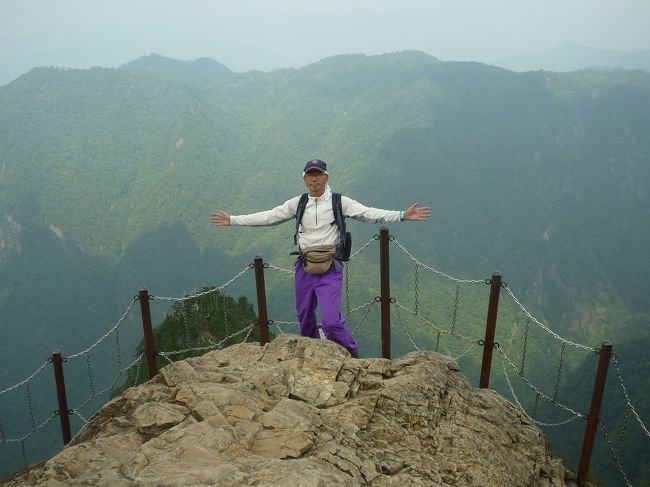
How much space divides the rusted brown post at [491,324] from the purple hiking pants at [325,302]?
1.79 meters

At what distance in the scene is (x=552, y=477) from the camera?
232 inches

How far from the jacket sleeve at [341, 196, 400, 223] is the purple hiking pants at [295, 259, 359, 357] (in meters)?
0.68

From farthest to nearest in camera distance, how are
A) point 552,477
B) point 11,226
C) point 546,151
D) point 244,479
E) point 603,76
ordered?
point 603,76 < point 546,151 < point 11,226 < point 552,477 < point 244,479

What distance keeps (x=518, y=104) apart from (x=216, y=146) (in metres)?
91.0

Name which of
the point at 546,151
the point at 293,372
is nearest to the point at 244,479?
the point at 293,372

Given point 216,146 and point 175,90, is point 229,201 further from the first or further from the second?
point 175,90

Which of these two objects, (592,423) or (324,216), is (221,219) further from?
(592,423)

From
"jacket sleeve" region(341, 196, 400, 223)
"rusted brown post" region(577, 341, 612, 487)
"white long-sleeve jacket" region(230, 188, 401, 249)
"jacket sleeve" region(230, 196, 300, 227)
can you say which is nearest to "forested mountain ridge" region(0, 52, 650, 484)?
"jacket sleeve" region(230, 196, 300, 227)

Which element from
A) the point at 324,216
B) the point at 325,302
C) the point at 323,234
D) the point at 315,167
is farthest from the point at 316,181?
the point at 325,302

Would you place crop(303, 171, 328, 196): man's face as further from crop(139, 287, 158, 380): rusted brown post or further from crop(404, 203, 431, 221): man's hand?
crop(139, 287, 158, 380): rusted brown post

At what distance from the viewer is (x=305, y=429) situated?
4.82m

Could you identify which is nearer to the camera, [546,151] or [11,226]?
[11,226]

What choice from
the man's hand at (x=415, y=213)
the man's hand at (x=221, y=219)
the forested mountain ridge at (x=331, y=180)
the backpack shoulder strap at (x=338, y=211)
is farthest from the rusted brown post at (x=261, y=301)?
the forested mountain ridge at (x=331, y=180)

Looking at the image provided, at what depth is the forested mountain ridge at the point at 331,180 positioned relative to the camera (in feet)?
331
